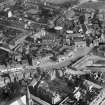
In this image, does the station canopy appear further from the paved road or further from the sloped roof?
the paved road

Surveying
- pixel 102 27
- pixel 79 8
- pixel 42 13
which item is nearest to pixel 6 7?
pixel 42 13

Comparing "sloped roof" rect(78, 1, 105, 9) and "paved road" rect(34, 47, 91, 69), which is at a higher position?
"sloped roof" rect(78, 1, 105, 9)

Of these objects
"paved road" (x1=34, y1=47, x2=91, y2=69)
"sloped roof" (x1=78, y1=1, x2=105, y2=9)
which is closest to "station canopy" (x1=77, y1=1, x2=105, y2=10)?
"sloped roof" (x1=78, y1=1, x2=105, y2=9)

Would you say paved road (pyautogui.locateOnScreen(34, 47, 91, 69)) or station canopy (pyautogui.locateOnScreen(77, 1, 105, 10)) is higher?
station canopy (pyautogui.locateOnScreen(77, 1, 105, 10))

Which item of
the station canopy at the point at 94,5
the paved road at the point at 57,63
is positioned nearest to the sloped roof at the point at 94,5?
the station canopy at the point at 94,5

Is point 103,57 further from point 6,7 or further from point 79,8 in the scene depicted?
point 6,7

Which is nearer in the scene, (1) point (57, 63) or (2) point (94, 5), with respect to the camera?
(1) point (57, 63)

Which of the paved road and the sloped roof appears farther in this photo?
the sloped roof

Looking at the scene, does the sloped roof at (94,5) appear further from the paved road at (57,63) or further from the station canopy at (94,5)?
the paved road at (57,63)

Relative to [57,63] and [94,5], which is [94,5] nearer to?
[94,5]

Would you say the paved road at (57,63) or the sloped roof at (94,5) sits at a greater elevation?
the sloped roof at (94,5)

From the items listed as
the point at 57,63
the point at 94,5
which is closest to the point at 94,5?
the point at 94,5
